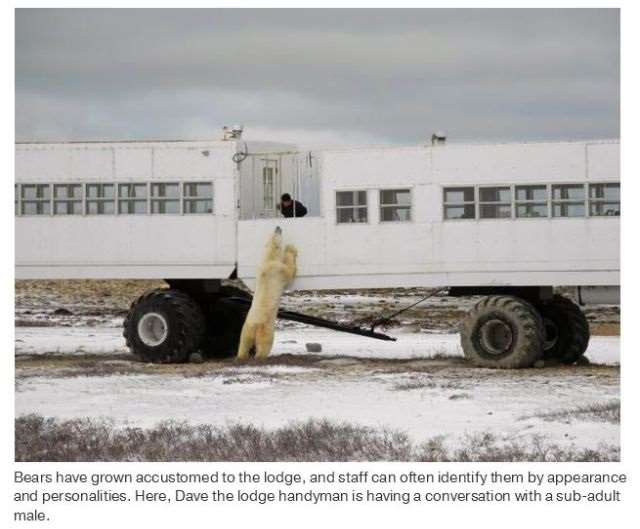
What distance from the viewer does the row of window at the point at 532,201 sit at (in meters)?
21.8

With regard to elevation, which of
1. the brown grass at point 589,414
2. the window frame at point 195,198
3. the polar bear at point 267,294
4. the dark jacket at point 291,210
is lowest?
the brown grass at point 589,414

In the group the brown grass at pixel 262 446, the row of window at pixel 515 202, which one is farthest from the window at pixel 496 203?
the brown grass at pixel 262 446

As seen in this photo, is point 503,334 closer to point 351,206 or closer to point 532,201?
point 532,201

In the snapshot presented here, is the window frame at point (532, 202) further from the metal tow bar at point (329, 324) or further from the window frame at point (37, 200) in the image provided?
the window frame at point (37, 200)

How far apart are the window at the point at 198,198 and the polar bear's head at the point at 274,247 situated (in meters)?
1.39

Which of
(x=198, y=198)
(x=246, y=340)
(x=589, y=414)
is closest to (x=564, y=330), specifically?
(x=246, y=340)

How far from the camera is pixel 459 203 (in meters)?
22.3

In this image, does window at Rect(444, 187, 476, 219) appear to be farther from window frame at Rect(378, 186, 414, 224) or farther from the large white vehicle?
window frame at Rect(378, 186, 414, 224)

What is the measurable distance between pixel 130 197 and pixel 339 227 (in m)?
4.02

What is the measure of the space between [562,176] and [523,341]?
2.88 meters

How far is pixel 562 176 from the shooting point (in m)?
21.8

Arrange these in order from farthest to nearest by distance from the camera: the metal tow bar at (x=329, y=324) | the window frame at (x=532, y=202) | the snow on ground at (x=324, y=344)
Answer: the snow on ground at (x=324, y=344), the metal tow bar at (x=329, y=324), the window frame at (x=532, y=202)

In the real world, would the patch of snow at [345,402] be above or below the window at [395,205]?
below

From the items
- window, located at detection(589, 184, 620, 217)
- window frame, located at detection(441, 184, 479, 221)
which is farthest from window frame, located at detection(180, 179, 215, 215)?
window, located at detection(589, 184, 620, 217)
